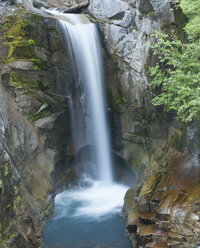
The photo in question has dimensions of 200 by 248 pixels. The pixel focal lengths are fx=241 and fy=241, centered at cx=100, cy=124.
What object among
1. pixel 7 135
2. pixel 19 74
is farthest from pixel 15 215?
pixel 19 74

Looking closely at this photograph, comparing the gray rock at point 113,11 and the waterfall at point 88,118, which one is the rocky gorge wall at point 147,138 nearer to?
the gray rock at point 113,11

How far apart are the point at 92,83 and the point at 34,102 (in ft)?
13.4

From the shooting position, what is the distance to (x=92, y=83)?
15.4 m

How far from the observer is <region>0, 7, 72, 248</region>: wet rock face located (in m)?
11.5

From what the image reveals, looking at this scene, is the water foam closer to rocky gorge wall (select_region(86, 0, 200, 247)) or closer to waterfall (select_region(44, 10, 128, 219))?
waterfall (select_region(44, 10, 128, 219))

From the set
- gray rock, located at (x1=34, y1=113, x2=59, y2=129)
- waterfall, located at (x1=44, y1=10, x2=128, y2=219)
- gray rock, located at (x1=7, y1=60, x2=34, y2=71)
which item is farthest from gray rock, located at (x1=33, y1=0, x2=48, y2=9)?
gray rock, located at (x1=34, y1=113, x2=59, y2=129)

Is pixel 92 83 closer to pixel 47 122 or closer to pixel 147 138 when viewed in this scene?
pixel 47 122

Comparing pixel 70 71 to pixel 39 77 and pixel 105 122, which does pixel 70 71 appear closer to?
pixel 39 77

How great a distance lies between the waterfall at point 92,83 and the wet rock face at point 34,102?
0.84 m

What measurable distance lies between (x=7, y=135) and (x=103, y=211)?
6.11 metres

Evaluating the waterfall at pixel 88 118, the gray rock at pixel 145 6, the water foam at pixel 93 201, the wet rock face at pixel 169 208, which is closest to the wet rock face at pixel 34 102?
the waterfall at pixel 88 118

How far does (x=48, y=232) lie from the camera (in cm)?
1091

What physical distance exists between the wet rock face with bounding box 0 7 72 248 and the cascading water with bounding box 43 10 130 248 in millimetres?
835

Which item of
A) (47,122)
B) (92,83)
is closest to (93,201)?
(47,122)
